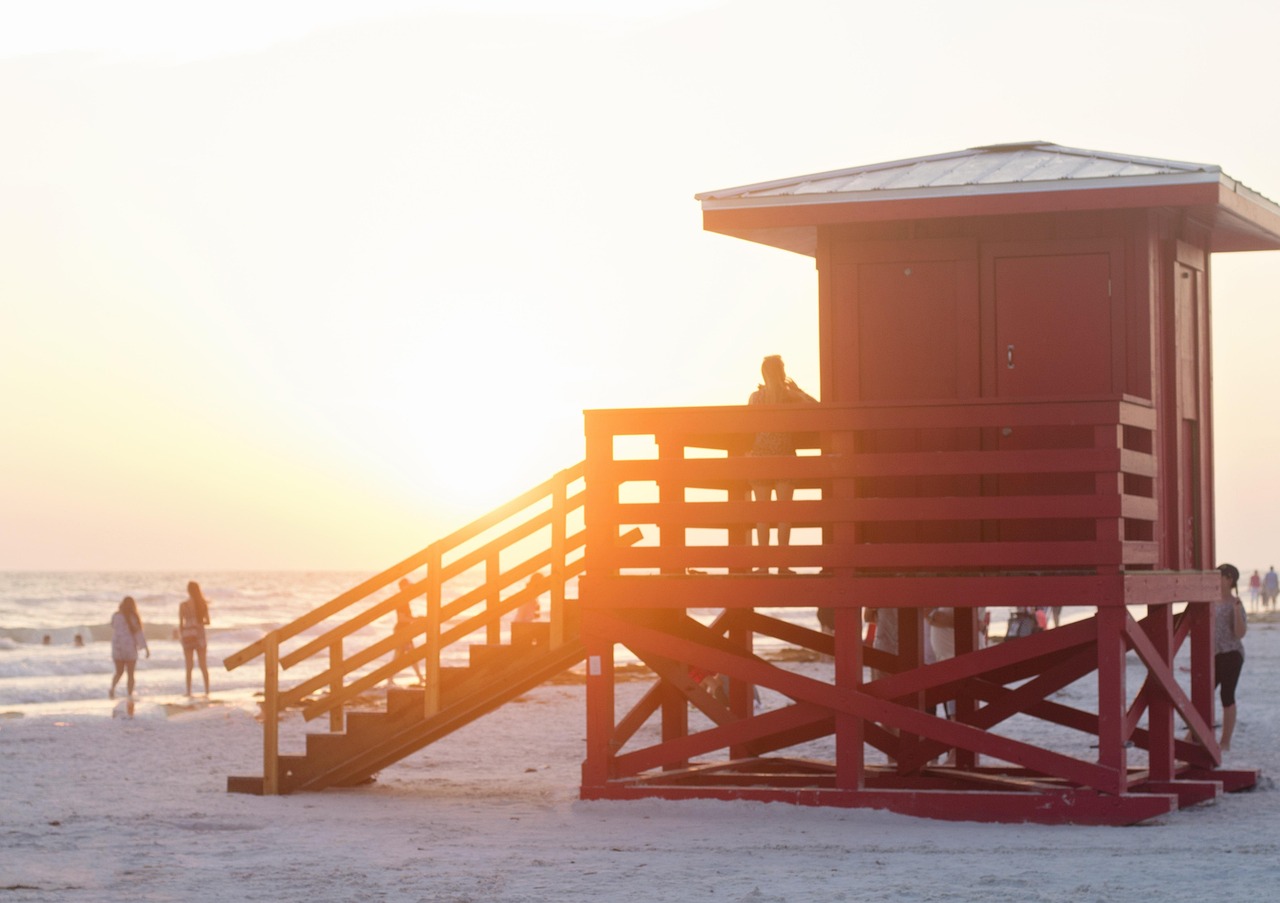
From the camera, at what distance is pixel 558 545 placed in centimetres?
1330

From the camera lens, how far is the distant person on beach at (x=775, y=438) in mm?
12523

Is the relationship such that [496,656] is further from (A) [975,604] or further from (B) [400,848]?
(A) [975,604]

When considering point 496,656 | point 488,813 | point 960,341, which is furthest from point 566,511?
point 960,341

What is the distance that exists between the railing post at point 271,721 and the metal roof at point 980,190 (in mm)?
4656

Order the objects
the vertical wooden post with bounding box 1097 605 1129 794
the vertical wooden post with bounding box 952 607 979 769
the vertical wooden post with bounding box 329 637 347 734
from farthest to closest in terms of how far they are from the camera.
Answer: the vertical wooden post with bounding box 952 607 979 769, the vertical wooden post with bounding box 329 637 347 734, the vertical wooden post with bounding box 1097 605 1129 794

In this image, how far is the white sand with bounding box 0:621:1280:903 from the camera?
919cm

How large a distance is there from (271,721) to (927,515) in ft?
17.7

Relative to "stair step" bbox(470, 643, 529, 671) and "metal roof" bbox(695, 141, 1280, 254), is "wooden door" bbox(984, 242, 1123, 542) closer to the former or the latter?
"metal roof" bbox(695, 141, 1280, 254)

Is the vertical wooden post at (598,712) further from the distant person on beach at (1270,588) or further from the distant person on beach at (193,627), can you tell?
the distant person on beach at (1270,588)

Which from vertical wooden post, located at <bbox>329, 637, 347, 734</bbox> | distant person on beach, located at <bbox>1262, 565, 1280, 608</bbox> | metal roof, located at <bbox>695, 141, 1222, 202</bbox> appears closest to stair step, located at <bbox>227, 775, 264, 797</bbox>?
vertical wooden post, located at <bbox>329, 637, 347, 734</bbox>

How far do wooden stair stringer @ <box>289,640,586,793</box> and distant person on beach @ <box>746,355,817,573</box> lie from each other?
1758mm

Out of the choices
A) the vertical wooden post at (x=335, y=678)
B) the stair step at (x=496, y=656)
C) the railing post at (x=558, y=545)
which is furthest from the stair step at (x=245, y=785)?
the railing post at (x=558, y=545)

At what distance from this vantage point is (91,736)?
2094 cm

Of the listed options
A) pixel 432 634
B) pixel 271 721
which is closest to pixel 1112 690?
pixel 432 634
